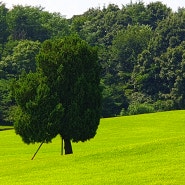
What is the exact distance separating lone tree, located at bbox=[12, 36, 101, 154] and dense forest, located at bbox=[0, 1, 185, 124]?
54.1 m

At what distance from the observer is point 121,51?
12206 centimetres

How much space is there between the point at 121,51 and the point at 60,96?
83.7m

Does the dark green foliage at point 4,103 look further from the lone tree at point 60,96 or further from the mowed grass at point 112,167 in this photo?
the mowed grass at point 112,167

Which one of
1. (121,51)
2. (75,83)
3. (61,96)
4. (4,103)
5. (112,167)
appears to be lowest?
(4,103)

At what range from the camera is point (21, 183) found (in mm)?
26922

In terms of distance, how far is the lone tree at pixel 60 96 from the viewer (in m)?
38.2

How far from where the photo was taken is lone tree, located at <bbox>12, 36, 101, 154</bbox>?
3819cm

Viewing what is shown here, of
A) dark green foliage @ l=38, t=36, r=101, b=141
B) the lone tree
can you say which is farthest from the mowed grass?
dark green foliage @ l=38, t=36, r=101, b=141

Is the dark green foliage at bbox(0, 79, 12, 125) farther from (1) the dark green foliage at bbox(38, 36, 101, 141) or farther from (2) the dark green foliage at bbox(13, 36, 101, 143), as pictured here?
(1) the dark green foliage at bbox(38, 36, 101, 141)

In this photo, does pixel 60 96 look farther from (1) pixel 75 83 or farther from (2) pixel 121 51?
(2) pixel 121 51

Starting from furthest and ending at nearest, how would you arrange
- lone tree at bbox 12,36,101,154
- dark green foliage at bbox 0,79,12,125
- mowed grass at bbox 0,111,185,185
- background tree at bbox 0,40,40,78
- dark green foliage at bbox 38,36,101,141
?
background tree at bbox 0,40,40,78 → dark green foliage at bbox 0,79,12,125 → dark green foliage at bbox 38,36,101,141 → lone tree at bbox 12,36,101,154 → mowed grass at bbox 0,111,185,185

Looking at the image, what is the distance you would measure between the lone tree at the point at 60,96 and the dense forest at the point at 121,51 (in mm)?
54130

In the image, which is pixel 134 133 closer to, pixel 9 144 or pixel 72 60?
pixel 9 144

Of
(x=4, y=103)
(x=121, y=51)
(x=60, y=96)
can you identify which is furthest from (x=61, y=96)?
(x=121, y=51)
